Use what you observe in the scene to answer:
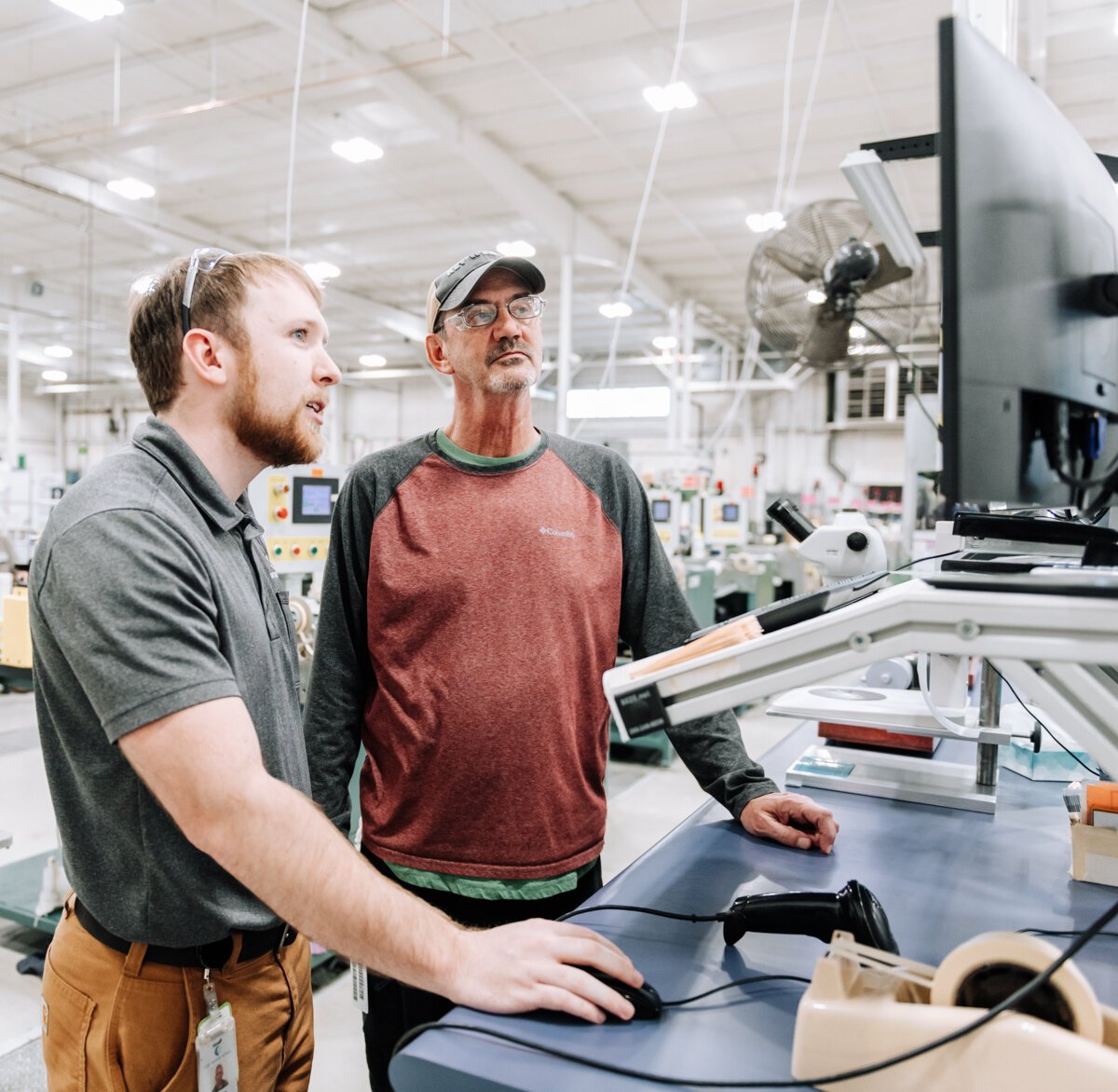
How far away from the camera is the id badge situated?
91cm

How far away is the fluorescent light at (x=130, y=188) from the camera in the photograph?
7078 millimetres

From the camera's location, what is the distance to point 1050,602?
1.98 ft

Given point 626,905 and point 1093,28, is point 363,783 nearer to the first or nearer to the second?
point 626,905

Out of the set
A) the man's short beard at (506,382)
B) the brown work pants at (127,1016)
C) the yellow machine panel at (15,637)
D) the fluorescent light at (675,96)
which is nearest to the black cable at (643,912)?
the brown work pants at (127,1016)

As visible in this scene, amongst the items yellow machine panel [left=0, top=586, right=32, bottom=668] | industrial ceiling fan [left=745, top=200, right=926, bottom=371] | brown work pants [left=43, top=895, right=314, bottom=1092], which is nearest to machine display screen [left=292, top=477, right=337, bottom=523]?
yellow machine panel [left=0, top=586, right=32, bottom=668]

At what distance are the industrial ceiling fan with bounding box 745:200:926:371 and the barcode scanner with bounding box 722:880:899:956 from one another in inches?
82.7

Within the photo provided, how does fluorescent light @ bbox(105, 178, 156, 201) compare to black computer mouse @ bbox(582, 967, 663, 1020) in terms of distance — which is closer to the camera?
black computer mouse @ bbox(582, 967, 663, 1020)

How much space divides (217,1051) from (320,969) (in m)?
1.57

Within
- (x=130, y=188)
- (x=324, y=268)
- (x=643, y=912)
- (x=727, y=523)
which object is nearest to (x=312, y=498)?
(x=643, y=912)

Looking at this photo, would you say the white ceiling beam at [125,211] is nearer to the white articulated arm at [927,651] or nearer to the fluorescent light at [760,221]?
the fluorescent light at [760,221]

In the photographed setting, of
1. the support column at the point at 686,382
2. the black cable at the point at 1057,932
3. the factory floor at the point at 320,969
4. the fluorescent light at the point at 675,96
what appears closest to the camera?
the black cable at the point at 1057,932

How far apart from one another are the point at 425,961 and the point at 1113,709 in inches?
21.7

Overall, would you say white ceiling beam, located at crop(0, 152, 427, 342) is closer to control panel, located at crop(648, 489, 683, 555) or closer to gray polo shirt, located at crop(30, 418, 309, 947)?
control panel, located at crop(648, 489, 683, 555)

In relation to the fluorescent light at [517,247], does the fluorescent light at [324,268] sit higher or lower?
higher
